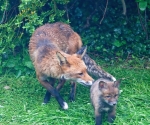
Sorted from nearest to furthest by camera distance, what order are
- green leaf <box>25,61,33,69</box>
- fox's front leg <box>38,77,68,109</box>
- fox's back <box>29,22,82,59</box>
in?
fox's front leg <box>38,77,68,109</box>, fox's back <box>29,22,82,59</box>, green leaf <box>25,61,33,69</box>

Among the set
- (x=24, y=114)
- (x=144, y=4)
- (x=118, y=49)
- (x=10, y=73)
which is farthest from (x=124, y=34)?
(x=24, y=114)

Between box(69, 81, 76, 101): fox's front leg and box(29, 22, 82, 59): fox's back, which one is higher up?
box(29, 22, 82, 59): fox's back

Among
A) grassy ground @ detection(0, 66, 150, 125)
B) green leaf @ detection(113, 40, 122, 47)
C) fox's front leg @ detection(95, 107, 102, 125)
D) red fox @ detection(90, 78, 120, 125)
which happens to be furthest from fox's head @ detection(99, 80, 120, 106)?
green leaf @ detection(113, 40, 122, 47)

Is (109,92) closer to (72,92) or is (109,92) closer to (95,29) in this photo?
(72,92)

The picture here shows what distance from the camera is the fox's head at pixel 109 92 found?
5.53m

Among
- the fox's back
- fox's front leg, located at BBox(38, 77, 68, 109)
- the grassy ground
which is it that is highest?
the fox's back

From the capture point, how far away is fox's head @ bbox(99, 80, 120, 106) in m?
A: 5.53

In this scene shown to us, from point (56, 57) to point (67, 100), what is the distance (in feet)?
3.29

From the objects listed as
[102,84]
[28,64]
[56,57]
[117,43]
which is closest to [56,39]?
[56,57]

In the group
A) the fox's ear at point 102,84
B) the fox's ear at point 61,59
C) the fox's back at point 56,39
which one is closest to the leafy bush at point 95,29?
the fox's back at point 56,39

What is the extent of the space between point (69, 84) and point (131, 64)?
5.90ft

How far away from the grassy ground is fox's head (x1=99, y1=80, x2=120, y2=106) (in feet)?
1.43

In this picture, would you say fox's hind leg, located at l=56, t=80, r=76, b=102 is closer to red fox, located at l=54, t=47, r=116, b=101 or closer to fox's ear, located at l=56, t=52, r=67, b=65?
red fox, located at l=54, t=47, r=116, b=101

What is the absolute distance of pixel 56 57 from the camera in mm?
6266
